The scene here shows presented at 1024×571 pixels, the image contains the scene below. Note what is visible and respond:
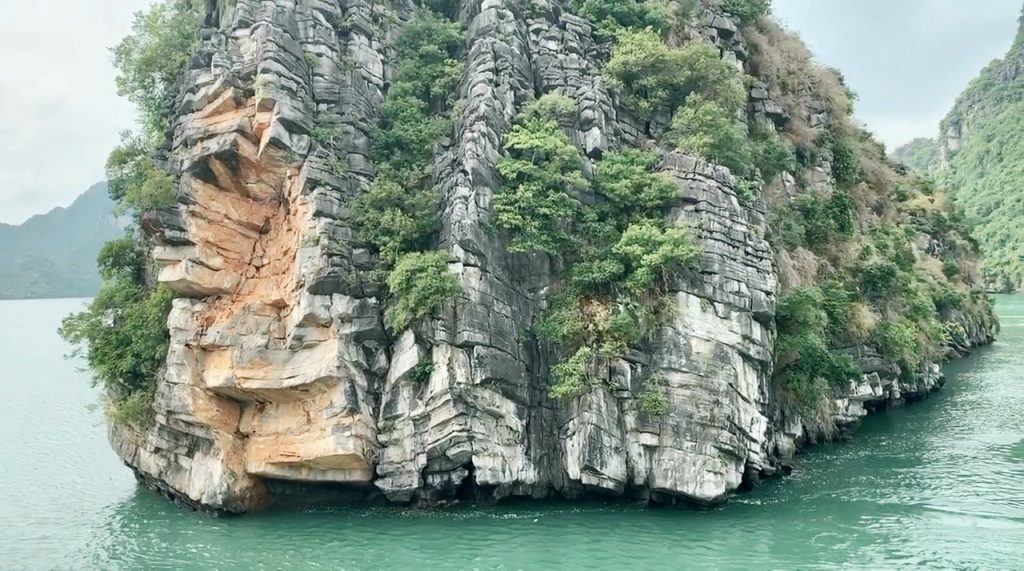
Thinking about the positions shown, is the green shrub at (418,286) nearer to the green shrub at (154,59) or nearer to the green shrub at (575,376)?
the green shrub at (575,376)

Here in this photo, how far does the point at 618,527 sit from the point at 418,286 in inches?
285

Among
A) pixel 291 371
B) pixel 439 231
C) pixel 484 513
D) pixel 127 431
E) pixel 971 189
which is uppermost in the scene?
pixel 971 189

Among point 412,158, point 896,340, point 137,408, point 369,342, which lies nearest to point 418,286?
point 369,342

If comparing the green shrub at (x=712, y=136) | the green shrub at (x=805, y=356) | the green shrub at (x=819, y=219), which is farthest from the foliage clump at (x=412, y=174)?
the green shrub at (x=819, y=219)

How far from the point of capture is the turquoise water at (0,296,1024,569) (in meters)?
14.5

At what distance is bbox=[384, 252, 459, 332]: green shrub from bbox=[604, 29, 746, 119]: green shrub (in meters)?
8.64

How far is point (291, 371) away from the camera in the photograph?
17812 millimetres

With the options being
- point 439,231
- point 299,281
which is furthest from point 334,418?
point 439,231

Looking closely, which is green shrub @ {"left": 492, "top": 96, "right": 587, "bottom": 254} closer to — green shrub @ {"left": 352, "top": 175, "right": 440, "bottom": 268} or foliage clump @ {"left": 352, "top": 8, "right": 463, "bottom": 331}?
green shrub @ {"left": 352, "top": 175, "right": 440, "bottom": 268}

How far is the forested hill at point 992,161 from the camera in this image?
76812mm

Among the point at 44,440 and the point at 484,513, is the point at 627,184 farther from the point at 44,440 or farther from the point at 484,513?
the point at 44,440

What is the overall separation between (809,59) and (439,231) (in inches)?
822

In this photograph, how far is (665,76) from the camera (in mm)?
22078

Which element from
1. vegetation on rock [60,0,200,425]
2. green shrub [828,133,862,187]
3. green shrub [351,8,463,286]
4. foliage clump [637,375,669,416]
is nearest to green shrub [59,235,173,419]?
vegetation on rock [60,0,200,425]
